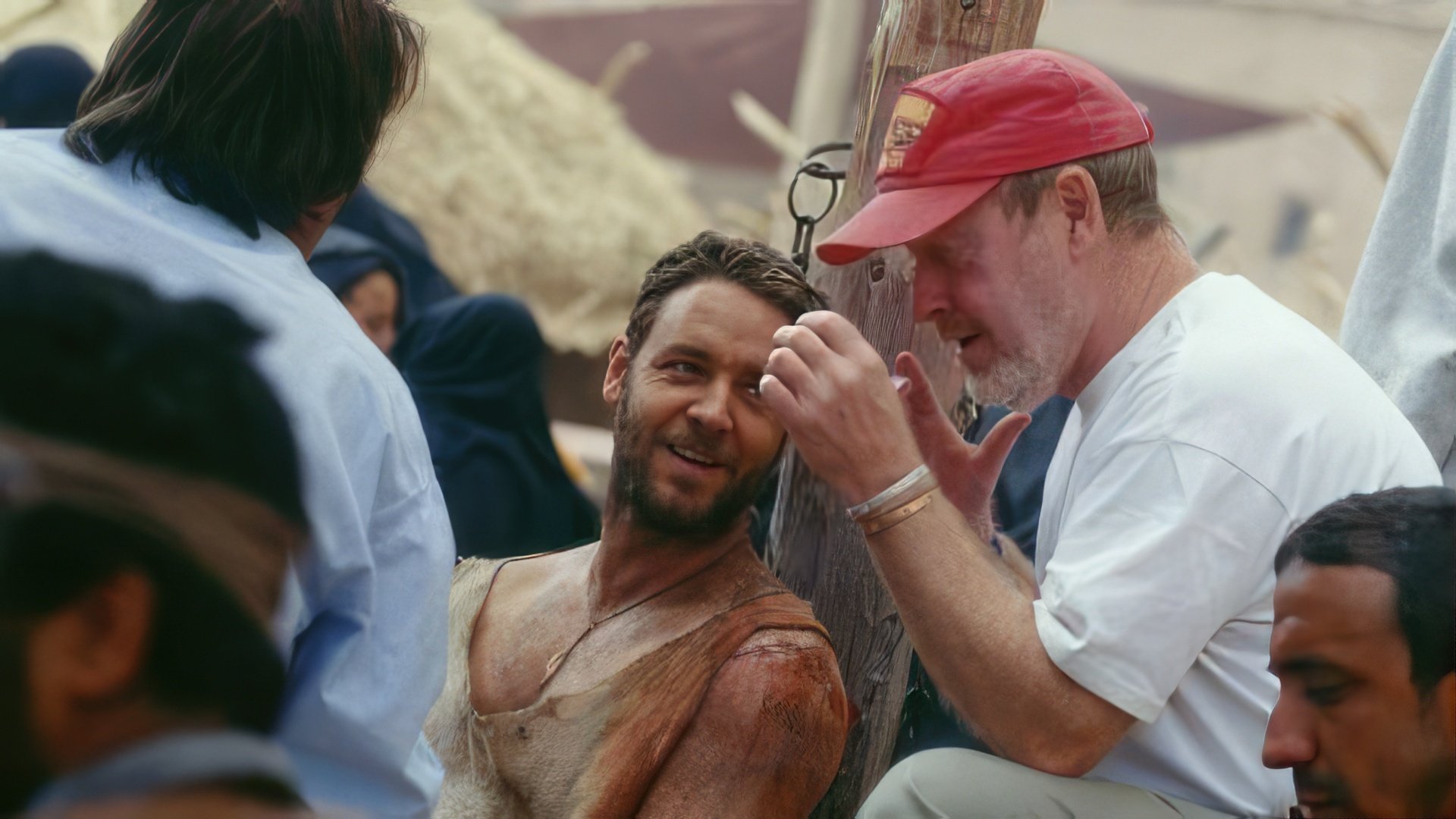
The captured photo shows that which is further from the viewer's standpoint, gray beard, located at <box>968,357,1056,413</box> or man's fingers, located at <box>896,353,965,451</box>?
man's fingers, located at <box>896,353,965,451</box>

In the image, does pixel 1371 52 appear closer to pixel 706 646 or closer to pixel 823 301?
pixel 823 301

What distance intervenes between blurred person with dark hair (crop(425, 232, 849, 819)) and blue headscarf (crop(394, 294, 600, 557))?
1289 millimetres

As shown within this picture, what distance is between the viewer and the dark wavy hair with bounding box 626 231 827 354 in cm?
269

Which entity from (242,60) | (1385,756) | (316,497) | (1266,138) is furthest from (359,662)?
(1266,138)

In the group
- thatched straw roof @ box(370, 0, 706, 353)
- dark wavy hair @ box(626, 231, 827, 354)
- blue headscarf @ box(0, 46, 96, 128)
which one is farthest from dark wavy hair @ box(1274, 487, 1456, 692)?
thatched straw roof @ box(370, 0, 706, 353)

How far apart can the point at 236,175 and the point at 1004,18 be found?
174cm

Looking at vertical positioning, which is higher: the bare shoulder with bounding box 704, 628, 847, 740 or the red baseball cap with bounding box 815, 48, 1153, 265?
the red baseball cap with bounding box 815, 48, 1153, 265

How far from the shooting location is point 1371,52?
847cm

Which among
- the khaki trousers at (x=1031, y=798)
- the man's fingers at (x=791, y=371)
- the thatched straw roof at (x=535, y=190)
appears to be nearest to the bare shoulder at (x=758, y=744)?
the khaki trousers at (x=1031, y=798)

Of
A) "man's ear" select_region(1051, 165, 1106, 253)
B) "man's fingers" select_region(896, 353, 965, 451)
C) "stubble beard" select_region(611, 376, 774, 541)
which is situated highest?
"man's ear" select_region(1051, 165, 1106, 253)

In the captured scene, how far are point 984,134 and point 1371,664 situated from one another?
42.6 inches

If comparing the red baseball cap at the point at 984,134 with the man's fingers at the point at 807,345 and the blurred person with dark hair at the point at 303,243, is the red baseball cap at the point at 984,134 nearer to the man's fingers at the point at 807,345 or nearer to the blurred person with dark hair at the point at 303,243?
the man's fingers at the point at 807,345

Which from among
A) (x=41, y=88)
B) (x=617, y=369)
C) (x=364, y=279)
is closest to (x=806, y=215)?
(x=617, y=369)

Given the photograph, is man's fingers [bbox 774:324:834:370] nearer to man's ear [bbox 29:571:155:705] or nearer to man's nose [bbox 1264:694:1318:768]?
man's nose [bbox 1264:694:1318:768]
